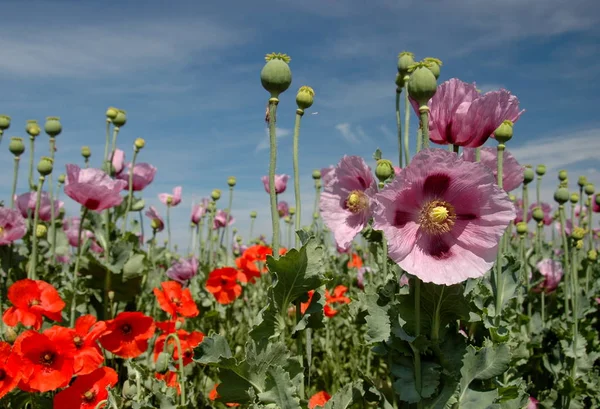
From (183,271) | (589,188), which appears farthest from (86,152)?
(589,188)

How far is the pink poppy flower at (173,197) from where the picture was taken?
17.3 ft

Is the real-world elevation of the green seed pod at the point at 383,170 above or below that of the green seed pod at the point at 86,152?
below

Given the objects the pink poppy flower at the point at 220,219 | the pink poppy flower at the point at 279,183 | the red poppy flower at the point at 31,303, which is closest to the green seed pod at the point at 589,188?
the pink poppy flower at the point at 279,183

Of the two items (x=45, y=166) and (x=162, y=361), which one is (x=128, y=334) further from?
(x=45, y=166)

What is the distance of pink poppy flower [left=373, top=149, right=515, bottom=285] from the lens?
1396 millimetres

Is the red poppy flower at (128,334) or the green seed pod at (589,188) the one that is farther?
the green seed pod at (589,188)

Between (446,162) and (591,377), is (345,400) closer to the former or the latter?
(446,162)

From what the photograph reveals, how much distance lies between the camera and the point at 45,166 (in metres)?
3.05

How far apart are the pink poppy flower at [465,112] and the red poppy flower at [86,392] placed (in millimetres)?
1440

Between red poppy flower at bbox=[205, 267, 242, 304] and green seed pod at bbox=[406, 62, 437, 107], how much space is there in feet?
7.65

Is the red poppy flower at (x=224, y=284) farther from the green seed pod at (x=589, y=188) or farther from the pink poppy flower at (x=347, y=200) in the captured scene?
the green seed pod at (x=589, y=188)

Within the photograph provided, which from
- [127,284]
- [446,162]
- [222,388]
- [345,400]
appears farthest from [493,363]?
[127,284]

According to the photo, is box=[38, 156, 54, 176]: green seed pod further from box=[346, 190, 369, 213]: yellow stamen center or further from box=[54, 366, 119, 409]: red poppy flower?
box=[346, 190, 369, 213]: yellow stamen center

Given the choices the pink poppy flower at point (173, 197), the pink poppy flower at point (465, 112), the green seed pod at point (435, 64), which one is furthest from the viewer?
the pink poppy flower at point (173, 197)
